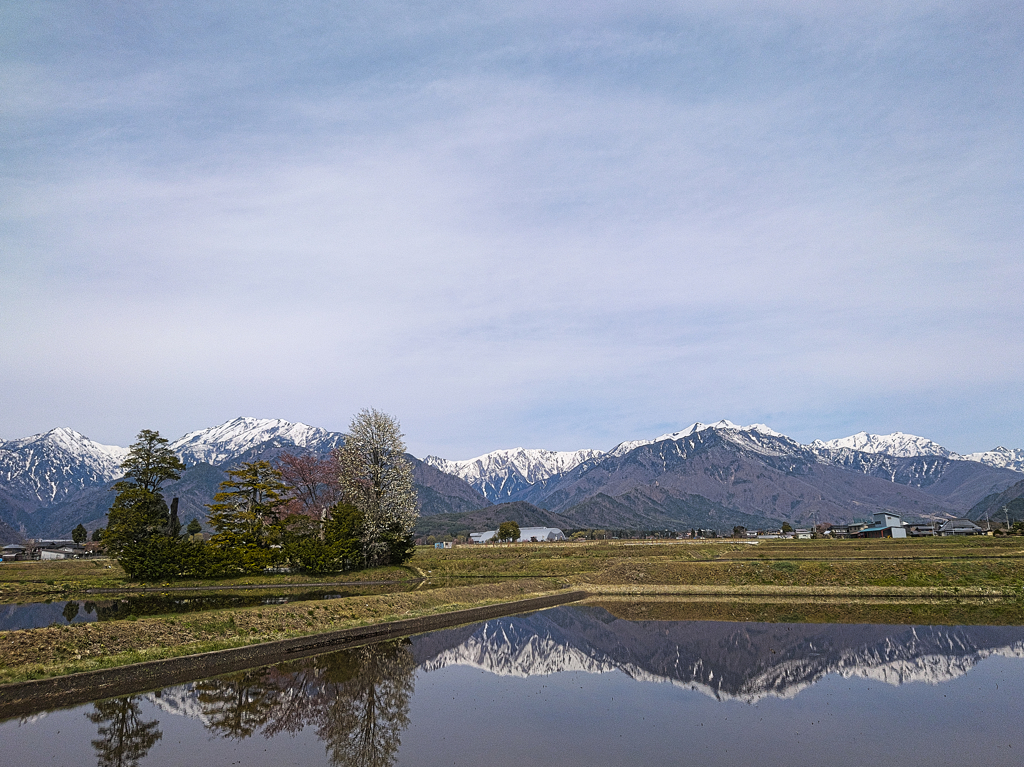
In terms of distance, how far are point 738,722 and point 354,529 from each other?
57.4m

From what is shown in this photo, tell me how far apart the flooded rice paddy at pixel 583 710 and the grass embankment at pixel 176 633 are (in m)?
3.66

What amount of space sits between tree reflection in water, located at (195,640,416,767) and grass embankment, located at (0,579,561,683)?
14.4 feet

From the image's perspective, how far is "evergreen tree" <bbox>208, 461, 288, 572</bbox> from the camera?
2758 inches

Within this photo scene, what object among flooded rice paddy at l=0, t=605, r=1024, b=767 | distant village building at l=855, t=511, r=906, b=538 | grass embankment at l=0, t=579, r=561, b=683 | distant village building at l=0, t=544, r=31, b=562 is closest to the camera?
flooded rice paddy at l=0, t=605, r=1024, b=767

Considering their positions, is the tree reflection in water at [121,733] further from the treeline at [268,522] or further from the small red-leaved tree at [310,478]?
the small red-leaved tree at [310,478]

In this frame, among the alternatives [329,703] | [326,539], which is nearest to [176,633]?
[329,703]

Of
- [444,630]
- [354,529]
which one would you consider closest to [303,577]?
[354,529]

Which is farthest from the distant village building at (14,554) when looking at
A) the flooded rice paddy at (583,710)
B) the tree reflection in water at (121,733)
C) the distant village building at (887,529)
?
the distant village building at (887,529)

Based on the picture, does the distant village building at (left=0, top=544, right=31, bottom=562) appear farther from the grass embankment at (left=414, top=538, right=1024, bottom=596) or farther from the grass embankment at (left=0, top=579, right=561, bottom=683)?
the grass embankment at (left=0, top=579, right=561, bottom=683)

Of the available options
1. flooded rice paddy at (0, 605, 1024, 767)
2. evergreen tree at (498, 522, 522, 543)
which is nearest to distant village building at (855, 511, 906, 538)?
evergreen tree at (498, 522, 522, 543)

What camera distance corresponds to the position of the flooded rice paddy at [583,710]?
1755 centimetres

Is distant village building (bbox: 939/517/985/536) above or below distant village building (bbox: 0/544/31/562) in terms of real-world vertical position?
below

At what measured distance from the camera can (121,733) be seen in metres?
19.3

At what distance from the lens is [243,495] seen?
252ft
